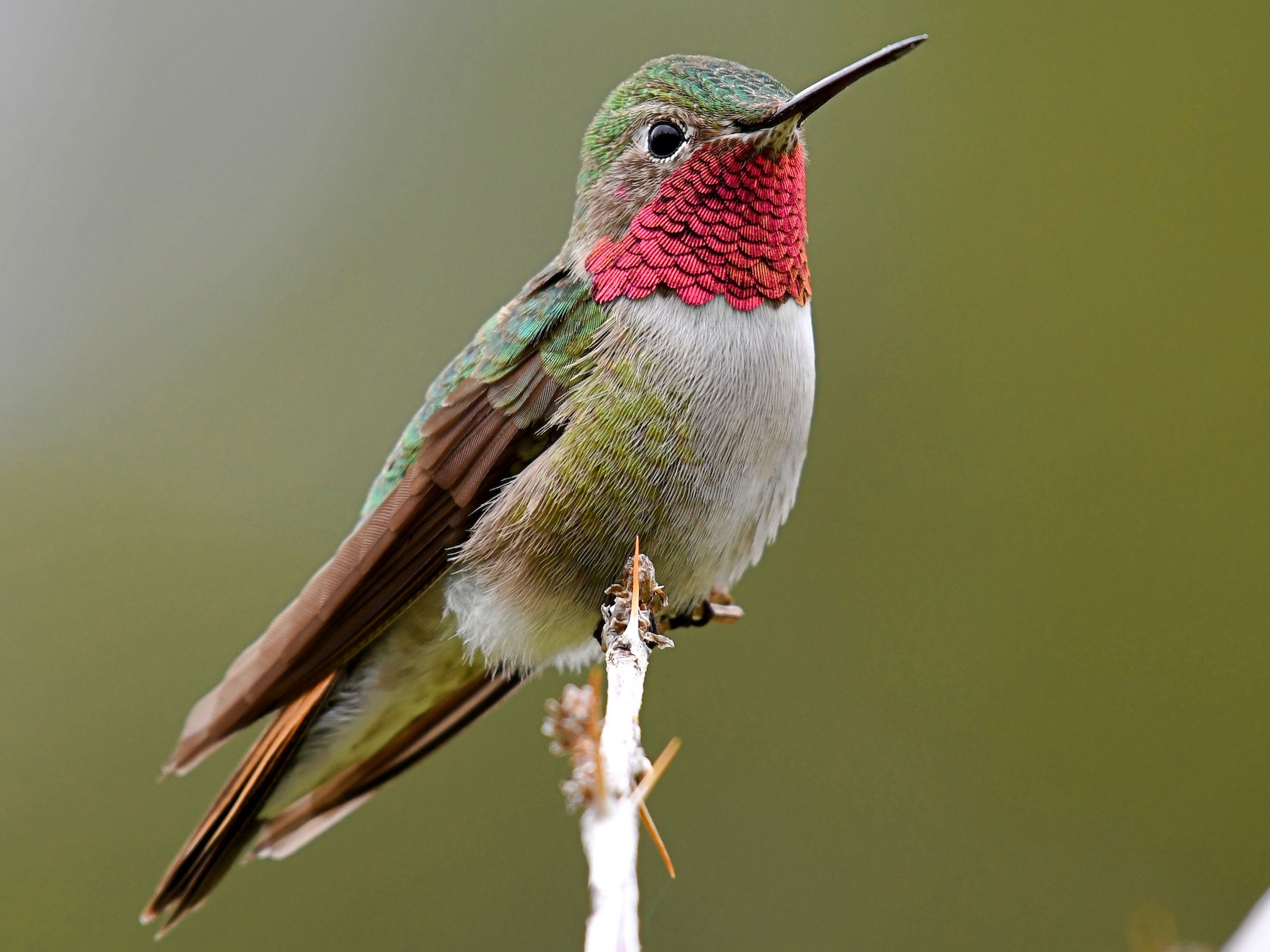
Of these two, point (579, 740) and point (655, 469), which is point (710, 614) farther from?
point (579, 740)

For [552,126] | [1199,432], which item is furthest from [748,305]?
[552,126]

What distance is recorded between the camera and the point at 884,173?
5094 millimetres

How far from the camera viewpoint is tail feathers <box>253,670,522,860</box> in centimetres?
284

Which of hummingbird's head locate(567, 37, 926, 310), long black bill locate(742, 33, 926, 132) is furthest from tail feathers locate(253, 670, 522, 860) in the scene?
long black bill locate(742, 33, 926, 132)

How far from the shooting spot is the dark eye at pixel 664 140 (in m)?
2.38

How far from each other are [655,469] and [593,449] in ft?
0.42

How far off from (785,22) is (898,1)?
0.50 metres

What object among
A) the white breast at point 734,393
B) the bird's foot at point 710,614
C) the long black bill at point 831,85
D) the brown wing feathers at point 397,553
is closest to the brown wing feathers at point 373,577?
the brown wing feathers at point 397,553

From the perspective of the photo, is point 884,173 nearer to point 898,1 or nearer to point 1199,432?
point 898,1

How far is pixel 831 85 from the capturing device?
2.09 metres

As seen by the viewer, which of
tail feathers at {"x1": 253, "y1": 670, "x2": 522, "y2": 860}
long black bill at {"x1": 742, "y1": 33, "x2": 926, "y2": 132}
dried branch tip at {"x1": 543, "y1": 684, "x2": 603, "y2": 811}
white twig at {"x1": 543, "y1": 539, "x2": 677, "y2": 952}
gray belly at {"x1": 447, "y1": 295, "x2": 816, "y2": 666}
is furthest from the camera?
tail feathers at {"x1": 253, "y1": 670, "x2": 522, "y2": 860}

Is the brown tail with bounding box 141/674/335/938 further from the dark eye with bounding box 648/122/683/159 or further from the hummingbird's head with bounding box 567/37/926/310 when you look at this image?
the dark eye with bounding box 648/122/683/159

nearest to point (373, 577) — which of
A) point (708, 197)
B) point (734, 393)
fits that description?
point (734, 393)

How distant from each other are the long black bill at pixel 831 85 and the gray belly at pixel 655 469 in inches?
13.9
